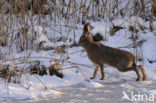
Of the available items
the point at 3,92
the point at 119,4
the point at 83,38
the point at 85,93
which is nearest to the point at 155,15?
the point at 119,4

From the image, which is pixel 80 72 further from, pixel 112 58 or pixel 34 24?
pixel 34 24

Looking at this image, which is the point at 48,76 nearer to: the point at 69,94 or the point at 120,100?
the point at 69,94

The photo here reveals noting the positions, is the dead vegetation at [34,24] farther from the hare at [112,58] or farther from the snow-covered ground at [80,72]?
the hare at [112,58]

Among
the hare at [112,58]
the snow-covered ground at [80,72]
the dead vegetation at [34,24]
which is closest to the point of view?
the snow-covered ground at [80,72]

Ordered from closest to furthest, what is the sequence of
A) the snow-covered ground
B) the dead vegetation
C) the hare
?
the snow-covered ground → the hare → the dead vegetation

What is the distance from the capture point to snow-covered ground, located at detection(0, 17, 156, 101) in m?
4.23

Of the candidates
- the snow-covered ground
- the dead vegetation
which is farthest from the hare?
the dead vegetation

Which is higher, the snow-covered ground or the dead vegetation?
the dead vegetation

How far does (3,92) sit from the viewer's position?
4098mm

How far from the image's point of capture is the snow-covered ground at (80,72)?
13.9ft

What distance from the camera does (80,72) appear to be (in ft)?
18.0

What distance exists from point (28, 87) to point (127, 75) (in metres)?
2.02

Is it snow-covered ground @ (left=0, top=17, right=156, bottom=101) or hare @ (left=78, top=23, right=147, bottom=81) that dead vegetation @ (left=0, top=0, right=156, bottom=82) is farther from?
hare @ (left=78, top=23, right=147, bottom=81)

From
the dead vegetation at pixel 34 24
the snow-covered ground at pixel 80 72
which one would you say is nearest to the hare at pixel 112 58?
the snow-covered ground at pixel 80 72
